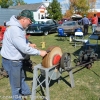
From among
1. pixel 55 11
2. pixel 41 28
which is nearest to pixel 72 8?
pixel 55 11

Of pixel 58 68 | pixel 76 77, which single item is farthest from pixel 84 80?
pixel 58 68

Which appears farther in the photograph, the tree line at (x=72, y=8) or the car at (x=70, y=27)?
the tree line at (x=72, y=8)

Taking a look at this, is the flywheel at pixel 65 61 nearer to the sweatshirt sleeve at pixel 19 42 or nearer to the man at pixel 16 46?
the man at pixel 16 46

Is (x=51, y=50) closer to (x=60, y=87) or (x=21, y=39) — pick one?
(x=21, y=39)

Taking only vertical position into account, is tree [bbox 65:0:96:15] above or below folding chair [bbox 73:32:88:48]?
above

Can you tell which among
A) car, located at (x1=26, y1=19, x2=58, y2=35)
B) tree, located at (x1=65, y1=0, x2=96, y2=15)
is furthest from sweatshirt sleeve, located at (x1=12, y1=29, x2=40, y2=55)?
tree, located at (x1=65, y1=0, x2=96, y2=15)

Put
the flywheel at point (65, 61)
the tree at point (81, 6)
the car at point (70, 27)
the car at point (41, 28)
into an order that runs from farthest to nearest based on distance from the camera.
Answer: the tree at point (81, 6), the car at point (41, 28), the car at point (70, 27), the flywheel at point (65, 61)

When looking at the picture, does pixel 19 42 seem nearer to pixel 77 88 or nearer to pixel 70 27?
pixel 77 88

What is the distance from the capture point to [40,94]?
187 inches

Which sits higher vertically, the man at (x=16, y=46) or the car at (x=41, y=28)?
the man at (x=16, y=46)

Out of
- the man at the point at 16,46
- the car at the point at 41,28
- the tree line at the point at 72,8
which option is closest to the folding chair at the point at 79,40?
the car at the point at 41,28

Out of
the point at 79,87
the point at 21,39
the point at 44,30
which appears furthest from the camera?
the point at 44,30

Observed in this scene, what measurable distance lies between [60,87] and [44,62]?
1.36 m

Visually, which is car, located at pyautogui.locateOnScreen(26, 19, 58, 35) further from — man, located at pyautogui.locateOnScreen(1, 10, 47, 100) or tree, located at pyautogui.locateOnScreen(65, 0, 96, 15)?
tree, located at pyautogui.locateOnScreen(65, 0, 96, 15)
